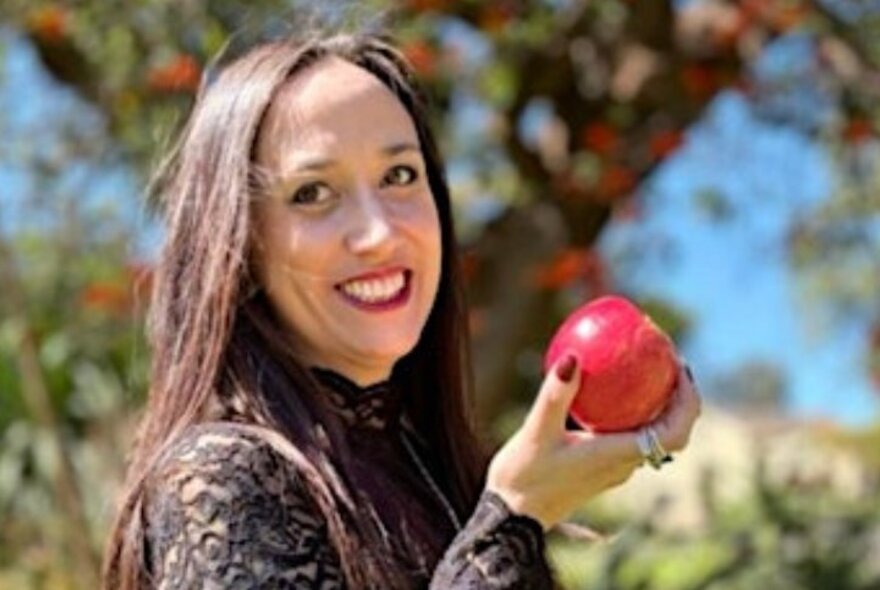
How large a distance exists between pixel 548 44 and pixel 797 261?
2.14 meters

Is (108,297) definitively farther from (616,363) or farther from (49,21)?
(616,363)

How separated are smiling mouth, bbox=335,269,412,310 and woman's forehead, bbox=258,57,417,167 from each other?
13cm

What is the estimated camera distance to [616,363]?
7.03 feet

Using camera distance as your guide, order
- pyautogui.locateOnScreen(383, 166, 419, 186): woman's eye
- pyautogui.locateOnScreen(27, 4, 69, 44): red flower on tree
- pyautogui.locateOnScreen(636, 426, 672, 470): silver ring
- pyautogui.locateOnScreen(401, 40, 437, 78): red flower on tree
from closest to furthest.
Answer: pyautogui.locateOnScreen(636, 426, 672, 470): silver ring
pyautogui.locateOnScreen(383, 166, 419, 186): woman's eye
pyautogui.locateOnScreen(27, 4, 69, 44): red flower on tree
pyautogui.locateOnScreen(401, 40, 437, 78): red flower on tree

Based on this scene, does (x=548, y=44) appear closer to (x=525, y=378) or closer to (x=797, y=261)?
(x=797, y=261)

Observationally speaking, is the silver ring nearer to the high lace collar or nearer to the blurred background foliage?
the high lace collar

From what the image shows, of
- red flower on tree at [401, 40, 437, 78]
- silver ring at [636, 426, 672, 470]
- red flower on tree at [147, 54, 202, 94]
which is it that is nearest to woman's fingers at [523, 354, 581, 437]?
silver ring at [636, 426, 672, 470]

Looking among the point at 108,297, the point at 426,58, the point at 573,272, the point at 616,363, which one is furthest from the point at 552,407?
the point at 573,272

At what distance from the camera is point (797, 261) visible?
9.44m

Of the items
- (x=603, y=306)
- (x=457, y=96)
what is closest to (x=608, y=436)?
(x=603, y=306)

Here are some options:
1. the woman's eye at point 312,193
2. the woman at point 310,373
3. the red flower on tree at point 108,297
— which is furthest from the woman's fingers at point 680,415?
the red flower on tree at point 108,297

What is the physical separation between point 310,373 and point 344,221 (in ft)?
0.56

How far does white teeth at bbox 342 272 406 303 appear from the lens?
7.14ft

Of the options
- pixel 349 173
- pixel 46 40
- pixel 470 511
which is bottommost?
pixel 470 511
